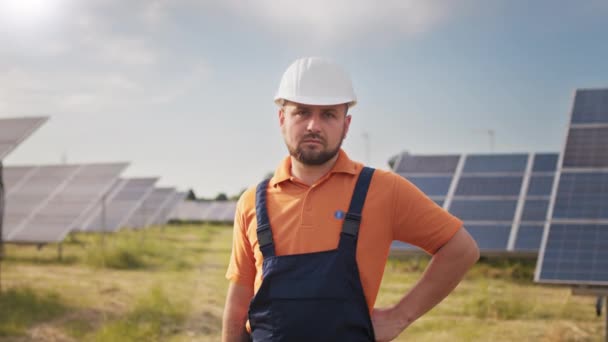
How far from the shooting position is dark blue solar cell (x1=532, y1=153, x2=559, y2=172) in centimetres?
1309

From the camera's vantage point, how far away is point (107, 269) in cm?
1420

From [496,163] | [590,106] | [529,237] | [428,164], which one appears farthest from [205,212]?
[590,106]

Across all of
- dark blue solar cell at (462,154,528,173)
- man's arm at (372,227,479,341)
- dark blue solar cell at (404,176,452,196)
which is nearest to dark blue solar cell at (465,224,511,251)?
dark blue solar cell at (404,176,452,196)

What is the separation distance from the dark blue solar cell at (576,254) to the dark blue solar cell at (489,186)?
14.8 feet

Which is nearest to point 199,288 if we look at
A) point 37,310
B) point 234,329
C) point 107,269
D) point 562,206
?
point 37,310

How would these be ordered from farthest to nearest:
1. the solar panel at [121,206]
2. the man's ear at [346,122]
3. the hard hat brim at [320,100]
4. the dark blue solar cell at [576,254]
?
the solar panel at [121,206]
the dark blue solar cell at [576,254]
the man's ear at [346,122]
the hard hat brim at [320,100]

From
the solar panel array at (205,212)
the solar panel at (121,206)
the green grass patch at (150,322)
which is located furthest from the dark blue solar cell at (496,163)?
the solar panel array at (205,212)

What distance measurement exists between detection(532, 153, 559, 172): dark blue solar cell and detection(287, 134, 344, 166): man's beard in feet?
37.7

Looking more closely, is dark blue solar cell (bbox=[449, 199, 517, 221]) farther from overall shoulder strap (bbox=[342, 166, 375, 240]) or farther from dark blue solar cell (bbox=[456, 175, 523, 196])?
overall shoulder strap (bbox=[342, 166, 375, 240])

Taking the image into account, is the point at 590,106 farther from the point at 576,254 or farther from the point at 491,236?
the point at 576,254

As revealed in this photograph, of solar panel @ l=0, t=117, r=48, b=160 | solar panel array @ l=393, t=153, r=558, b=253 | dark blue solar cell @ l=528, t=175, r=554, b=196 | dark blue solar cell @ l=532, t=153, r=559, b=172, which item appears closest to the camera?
solar panel @ l=0, t=117, r=48, b=160

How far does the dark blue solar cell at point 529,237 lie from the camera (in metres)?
10.7

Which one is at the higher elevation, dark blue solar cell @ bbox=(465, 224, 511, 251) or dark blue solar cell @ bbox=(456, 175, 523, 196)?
dark blue solar cell @ bbox=(456, 175, 523, 196)

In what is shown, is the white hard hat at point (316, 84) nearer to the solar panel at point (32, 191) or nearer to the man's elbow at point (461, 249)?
the man's elbow at point (461, 249)
